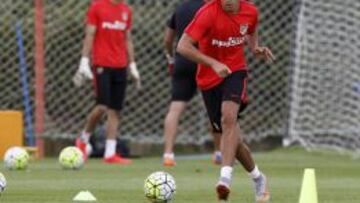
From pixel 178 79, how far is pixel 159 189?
5.38 meters

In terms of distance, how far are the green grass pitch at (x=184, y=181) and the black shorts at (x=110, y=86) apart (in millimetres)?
742

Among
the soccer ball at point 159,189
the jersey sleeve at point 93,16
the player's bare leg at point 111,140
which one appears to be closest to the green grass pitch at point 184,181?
the player's bare leg at point 111,140

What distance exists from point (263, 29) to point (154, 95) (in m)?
1.87

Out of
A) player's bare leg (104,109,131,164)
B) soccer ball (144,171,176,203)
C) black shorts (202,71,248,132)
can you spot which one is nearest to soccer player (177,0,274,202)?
black shorts (202,71,248,132)

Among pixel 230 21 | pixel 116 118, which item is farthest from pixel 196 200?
pixel 116 118

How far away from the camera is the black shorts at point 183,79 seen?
Result: 13633 mm

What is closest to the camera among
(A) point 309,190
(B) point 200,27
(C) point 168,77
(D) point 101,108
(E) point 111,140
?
(A) point 309,190

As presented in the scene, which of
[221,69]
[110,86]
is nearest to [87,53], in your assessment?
[110,86]

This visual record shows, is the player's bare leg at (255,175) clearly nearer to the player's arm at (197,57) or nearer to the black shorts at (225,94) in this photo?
the black shorts at (225,94)

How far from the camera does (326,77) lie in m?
16.6

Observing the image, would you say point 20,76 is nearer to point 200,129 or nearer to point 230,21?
point 200,129

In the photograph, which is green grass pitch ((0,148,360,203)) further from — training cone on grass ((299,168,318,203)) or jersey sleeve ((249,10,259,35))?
jersey sleeve ((249,10,259,35))

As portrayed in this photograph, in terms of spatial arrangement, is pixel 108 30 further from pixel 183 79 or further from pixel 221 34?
pixel 221 34

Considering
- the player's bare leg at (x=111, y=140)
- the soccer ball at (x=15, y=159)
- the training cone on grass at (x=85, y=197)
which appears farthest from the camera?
the player's bare leg at (x=111, y=140)
